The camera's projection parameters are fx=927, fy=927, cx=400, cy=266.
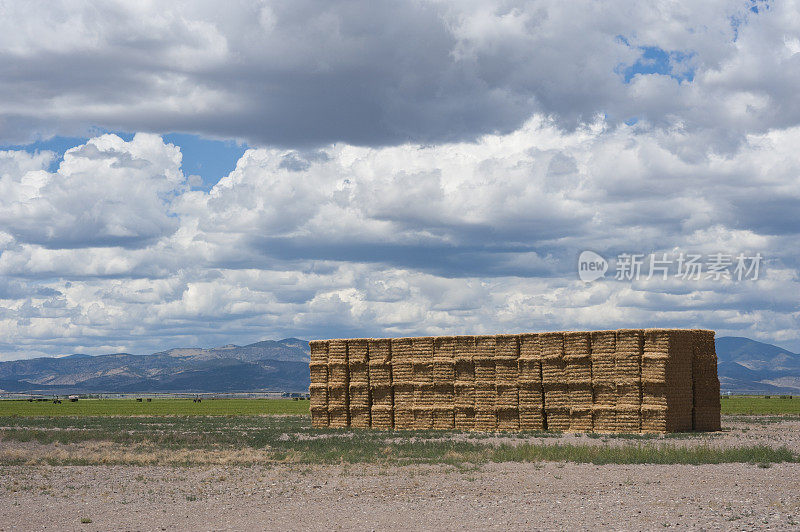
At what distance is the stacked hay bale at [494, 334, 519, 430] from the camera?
4031 cm

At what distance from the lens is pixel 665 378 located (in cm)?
3684

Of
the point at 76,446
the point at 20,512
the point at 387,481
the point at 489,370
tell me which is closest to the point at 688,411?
the point at 489,370

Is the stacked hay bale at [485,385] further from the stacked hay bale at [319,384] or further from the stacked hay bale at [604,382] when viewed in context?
the stacked hay bale at [319,384]

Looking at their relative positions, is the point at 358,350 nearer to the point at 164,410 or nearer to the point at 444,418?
the point at 444,418

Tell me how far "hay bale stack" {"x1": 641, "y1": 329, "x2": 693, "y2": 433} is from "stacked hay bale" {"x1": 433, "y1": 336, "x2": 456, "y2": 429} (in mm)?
8748

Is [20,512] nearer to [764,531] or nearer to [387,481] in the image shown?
[387,481]

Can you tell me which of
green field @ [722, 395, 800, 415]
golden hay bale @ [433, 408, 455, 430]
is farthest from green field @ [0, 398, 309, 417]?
green field @ [722, 395, 800, 415]

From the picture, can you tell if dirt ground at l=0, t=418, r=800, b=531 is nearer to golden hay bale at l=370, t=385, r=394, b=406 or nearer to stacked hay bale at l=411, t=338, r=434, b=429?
stacked hay bale at l=411, t=338, r=434, b=429

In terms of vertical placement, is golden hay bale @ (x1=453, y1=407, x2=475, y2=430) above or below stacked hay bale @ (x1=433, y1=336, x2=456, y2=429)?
below

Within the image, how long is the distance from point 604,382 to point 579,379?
1112 millimetres

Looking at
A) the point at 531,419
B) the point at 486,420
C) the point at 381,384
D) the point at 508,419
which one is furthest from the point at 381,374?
the point at 531,419

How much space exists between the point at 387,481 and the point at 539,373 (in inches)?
657

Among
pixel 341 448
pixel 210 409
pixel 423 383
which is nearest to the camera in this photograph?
pixel 341 448

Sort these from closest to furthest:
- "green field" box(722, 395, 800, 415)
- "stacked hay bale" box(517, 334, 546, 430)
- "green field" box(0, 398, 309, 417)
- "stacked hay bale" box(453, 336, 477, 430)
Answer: "stacked hay bale" box(517, 334, 546, 430) → "stacked hay bale" box(453, 336, 477, 430) → "green field" box(722, 395, 800, 415) → "green field" box(0, 398, 309, 417)
